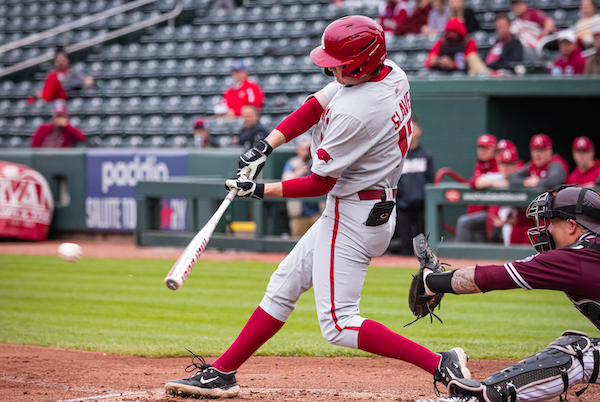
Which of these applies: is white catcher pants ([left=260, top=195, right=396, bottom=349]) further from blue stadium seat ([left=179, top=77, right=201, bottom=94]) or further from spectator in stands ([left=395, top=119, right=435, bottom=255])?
blue stadium seat ([left=179, top=77, right=201, bottom=94])

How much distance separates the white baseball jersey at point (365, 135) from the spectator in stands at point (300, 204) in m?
6.18

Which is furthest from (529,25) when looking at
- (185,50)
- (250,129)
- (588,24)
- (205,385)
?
(205,385)

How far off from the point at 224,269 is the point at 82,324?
2.83m

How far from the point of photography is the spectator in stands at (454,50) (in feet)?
34.2

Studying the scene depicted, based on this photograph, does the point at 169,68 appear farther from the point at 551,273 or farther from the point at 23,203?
the point at 551,273

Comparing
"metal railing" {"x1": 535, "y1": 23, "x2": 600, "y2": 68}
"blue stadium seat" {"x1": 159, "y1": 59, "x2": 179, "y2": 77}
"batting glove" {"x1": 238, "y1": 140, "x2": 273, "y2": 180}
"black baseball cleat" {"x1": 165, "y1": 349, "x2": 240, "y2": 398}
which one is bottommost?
"black baseball cleat" {"x1": 165, "y1": 349, "x2": 240, "y2": 398}

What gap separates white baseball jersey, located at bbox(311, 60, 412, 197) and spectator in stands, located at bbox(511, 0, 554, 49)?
8254 millimetres

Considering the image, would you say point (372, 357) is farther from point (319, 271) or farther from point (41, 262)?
point (41, 262)

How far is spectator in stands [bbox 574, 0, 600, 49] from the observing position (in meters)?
10.2

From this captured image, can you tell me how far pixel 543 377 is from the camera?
310 cm

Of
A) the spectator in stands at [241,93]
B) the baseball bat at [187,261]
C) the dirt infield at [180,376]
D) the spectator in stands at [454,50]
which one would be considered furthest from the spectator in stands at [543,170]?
the baseball bat at [187,261]

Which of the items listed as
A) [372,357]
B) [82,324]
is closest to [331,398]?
[372,357]

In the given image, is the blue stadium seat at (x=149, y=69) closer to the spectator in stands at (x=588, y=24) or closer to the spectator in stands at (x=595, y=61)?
the spectator in stands at (x=588, y=24)

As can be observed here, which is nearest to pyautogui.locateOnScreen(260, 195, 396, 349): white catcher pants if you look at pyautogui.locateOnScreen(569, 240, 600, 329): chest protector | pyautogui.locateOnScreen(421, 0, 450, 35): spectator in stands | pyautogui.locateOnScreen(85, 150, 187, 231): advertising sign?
pyautogui.locateOnScreen(569, 240, 600, 329): chest protector
